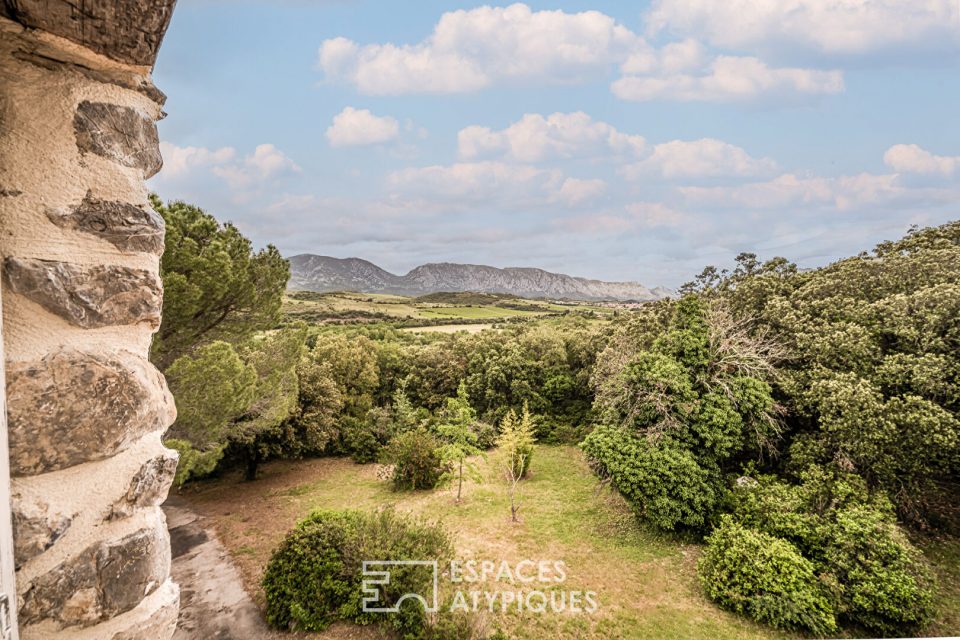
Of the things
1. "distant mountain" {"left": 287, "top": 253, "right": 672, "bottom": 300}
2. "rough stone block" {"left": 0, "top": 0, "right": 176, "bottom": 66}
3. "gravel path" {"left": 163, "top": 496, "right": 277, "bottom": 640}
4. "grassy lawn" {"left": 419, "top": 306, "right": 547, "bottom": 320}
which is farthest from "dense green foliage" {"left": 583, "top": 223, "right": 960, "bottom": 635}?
"distant mountain" {"left": 287, "top": 253, "right": 672, "bottom": 300}

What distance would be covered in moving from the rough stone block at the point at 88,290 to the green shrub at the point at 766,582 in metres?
8.96

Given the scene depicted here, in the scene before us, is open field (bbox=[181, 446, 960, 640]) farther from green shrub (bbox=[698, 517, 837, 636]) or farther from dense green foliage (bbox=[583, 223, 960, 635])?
dense green foliage (bbox=[583, 223, 960, 635])

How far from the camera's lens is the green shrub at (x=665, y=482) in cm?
884

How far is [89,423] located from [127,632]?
54 cm

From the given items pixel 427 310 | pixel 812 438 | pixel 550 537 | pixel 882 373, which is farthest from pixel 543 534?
pixel 427 310

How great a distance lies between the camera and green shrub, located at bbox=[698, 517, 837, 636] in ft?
21.4

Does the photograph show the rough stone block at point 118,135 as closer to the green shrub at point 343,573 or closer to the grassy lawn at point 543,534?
the green shrub at point 343,573

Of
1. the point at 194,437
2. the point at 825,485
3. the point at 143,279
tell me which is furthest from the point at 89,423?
the point at 825,485

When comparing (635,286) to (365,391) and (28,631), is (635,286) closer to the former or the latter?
(365,391)

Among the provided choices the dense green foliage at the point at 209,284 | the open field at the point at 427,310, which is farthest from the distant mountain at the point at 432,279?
the dense green foliage at the point at 209,284

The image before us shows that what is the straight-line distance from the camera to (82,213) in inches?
39.8

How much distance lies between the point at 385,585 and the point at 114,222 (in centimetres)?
692

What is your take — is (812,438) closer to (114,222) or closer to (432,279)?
(114,222)

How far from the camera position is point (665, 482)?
8.94 metres
